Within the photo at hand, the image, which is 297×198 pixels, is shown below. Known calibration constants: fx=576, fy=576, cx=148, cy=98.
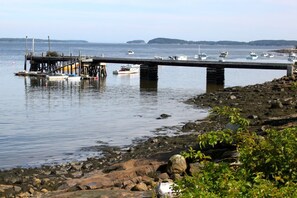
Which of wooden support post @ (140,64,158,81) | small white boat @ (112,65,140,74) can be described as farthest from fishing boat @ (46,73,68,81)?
small white boat @ (112,65,140,74)

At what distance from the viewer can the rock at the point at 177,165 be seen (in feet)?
42.3

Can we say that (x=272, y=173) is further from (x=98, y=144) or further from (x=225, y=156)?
(x=98, y=144)

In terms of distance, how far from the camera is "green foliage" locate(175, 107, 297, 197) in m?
6.64

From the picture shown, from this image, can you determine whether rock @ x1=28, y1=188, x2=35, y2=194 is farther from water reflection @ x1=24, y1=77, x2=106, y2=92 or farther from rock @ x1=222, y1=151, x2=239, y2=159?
water reflection @ x1=24, y1=77, x2=106, y2=92

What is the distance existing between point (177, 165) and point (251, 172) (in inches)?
197

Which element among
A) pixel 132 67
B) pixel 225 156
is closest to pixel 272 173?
pixel 225 156

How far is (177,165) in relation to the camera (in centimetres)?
1304

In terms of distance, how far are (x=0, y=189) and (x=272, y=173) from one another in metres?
9.05

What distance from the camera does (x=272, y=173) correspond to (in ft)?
26.5

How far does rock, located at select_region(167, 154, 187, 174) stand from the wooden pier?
46885 mm

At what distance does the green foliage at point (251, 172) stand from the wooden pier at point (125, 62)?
5123 cm

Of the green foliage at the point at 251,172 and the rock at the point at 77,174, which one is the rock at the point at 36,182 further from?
the green foliage at the point at 251,172

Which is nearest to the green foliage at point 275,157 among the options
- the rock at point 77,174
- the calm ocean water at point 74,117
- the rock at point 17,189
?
the rock at point 17,189

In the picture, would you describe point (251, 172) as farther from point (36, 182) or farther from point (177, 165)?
point (36, 182)
